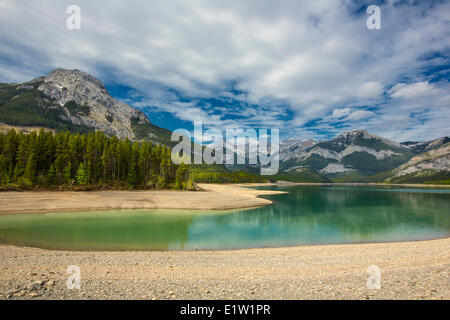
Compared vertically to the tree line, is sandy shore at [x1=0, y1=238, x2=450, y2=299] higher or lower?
lower

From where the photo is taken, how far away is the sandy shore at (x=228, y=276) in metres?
9.66

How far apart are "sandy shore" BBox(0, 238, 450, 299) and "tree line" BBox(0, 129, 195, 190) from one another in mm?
53200

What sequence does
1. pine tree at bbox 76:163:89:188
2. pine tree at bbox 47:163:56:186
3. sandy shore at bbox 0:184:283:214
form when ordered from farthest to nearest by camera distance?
pine tree at bbox 76:163:89:188 < pine tree at bbox 47:163:56:186 < sandy shore at bbox 0:184:283:214

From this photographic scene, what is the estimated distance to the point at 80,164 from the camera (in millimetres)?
67250

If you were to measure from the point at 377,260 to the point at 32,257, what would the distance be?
27.0 meters

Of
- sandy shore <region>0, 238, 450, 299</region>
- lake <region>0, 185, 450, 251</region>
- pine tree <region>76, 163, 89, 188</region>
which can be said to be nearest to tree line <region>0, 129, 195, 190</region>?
pine tree <region>76, 163, 89, 188</region>

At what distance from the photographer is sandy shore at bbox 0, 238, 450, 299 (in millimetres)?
9656

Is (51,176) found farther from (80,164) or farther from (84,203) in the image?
(84,203)

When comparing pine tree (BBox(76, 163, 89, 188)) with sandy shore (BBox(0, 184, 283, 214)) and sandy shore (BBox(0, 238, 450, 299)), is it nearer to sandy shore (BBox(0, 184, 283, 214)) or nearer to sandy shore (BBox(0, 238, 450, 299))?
sandy shore (BBox(0, 184, 283, 214))

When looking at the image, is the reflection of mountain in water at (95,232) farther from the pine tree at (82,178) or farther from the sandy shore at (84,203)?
the pine tree at (82,178)

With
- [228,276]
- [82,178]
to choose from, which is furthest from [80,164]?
[228,276]

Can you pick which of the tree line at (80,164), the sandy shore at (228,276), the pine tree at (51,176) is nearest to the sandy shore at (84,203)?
the pine tree at (51,176)
